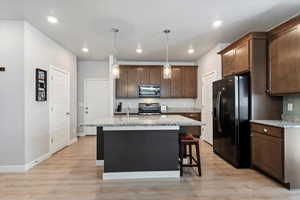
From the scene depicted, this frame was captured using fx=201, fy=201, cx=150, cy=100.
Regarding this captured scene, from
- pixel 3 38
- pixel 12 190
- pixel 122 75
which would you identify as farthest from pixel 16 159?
pixel 122 75

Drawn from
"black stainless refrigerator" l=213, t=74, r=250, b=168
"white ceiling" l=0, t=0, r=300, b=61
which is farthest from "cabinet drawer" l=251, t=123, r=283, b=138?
"white ceiling" l=0, t=0, r=300, b=61

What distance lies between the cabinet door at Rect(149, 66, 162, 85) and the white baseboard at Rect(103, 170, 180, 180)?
378 centimetres

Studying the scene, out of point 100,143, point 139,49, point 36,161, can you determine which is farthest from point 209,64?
point 36,161

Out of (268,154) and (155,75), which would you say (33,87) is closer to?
(155,75)

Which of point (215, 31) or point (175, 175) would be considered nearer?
point (175, 175)

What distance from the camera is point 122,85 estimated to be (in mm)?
6461

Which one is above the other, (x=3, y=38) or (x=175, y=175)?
(x=3, y=38)

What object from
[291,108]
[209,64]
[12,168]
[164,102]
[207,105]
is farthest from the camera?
[164,102]

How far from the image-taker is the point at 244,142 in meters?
3.62

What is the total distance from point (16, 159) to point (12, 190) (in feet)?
2.80

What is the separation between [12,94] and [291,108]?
4748 millimetres

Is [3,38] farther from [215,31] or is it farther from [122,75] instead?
[215,31]

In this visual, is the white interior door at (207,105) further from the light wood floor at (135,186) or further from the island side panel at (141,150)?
the island side panel at (141,150)

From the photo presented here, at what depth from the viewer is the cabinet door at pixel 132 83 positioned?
21.2 ft
